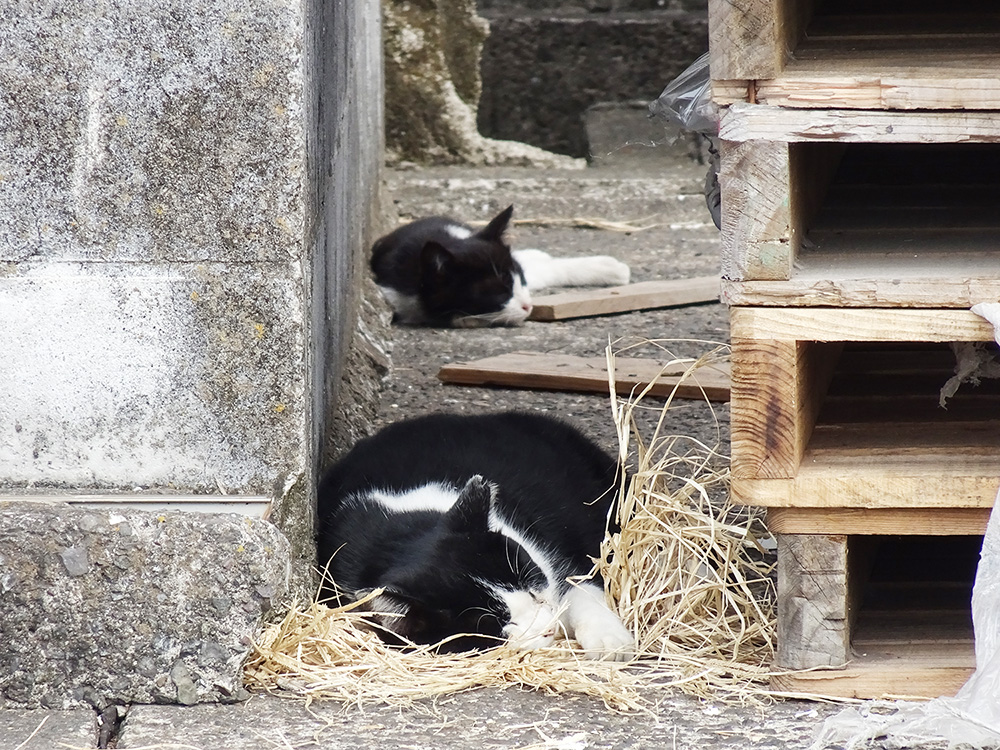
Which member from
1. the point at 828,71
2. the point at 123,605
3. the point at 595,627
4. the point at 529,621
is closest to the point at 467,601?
the point at 529,621

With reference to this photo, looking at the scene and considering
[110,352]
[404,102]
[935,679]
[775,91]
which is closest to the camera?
[775,91]

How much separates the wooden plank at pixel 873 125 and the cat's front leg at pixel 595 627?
2.82ft

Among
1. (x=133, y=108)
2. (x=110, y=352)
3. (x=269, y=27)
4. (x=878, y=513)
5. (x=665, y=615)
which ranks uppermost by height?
(x=269, y=27)

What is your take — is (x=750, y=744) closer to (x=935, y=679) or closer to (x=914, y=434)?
(x=935, y=679)

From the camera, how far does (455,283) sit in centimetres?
468

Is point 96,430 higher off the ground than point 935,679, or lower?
higher

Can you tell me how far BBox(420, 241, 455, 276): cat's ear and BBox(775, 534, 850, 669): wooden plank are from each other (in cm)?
296

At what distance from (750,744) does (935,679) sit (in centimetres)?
33

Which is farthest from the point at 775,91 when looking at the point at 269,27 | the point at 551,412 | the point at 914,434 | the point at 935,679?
the point at 551,412

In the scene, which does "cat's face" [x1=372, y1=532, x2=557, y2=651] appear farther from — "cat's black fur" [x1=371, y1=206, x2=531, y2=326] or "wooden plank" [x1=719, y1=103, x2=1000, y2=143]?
"cat's black fur" [x1=371, y1=206, x2=531, y2=326]

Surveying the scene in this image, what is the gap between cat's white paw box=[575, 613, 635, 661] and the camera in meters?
1.96

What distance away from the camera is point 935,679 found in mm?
1769

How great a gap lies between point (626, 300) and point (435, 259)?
2.49 ft

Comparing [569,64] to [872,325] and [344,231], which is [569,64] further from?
[872,325]
